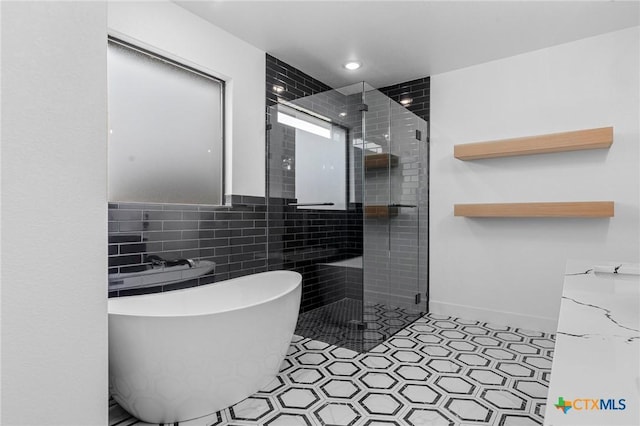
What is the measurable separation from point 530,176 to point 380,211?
1378mm

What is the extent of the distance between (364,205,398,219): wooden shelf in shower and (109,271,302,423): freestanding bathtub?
1.04m

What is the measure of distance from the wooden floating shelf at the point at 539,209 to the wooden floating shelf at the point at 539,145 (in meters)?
0.44

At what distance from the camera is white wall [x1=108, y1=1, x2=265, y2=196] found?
235 centimetres

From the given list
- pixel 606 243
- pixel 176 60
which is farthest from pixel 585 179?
pixel 176 60

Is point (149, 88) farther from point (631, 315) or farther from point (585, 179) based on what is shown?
point (585, 179)

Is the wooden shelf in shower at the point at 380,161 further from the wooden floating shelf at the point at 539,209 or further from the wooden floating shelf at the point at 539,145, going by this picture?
the wooden floating shelf at the point at 539,209

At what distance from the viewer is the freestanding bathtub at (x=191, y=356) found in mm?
1680

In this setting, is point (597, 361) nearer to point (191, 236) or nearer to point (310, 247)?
point (191, 236)

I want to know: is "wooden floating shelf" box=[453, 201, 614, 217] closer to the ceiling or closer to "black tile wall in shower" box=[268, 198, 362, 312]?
"black tile wall in shower" box=[268, 198, 362, 312]

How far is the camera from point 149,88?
2504 mm

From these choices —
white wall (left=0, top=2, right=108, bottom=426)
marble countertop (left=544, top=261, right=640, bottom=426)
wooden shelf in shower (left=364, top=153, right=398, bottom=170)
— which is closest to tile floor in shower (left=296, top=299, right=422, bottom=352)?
wooden shelf in shower (left=364, top=153, right=398, bottom=170)

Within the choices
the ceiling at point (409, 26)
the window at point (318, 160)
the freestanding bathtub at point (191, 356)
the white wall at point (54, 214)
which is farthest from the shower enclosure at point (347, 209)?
the white wall at point (54, 214)

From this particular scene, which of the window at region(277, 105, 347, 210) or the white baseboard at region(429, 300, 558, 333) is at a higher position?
the window at region(277, 105, 347, 210)

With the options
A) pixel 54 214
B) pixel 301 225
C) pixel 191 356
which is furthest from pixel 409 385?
pixel 54 214
